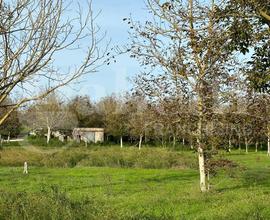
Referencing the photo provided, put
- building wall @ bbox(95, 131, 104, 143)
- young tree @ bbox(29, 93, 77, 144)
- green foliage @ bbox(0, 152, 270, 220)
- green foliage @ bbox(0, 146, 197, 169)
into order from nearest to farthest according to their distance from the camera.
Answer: green foliage @ bbox(0, 152, 270, 220)
green foliage @ bbox(0, 146, 197, 169)
young tree @ bbox(29, 93, 77, 144)
building wall @ bbox(95, 131, 104, 143)

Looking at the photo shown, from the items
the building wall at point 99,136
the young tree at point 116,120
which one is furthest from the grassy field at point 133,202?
the building wall at point 99,136

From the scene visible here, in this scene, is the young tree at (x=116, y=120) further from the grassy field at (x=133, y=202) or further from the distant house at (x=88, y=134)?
the grassy field at (x=133, y=202)

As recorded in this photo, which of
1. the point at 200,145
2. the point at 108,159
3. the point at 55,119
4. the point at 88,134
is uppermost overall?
the point at 55,119

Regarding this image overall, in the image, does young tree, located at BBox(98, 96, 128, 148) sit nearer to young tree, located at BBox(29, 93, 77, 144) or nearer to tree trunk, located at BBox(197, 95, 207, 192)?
young tree, located at BBox(29, 93, 77, 144)

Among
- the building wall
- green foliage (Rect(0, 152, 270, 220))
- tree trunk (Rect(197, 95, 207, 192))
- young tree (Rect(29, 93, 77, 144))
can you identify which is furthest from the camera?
the building wall

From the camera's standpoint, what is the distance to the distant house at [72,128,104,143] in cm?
6912

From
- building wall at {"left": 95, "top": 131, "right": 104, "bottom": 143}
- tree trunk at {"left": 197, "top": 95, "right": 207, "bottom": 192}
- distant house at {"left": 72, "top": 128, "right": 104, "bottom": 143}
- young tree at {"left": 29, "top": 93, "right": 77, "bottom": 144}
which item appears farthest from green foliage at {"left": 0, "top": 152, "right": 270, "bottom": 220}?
building wall at {"left": 95, "top": 131, "right": 104, "bottom": 143}

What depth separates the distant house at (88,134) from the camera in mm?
69125

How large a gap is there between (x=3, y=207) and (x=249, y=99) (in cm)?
997

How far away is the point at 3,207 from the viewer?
304 inches

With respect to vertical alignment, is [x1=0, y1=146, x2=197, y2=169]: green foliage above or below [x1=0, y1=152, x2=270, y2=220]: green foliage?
above

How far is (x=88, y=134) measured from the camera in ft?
230

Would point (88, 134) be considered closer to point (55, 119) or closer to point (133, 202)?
point (55, 119)

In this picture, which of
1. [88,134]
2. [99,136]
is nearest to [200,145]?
[88,134]
